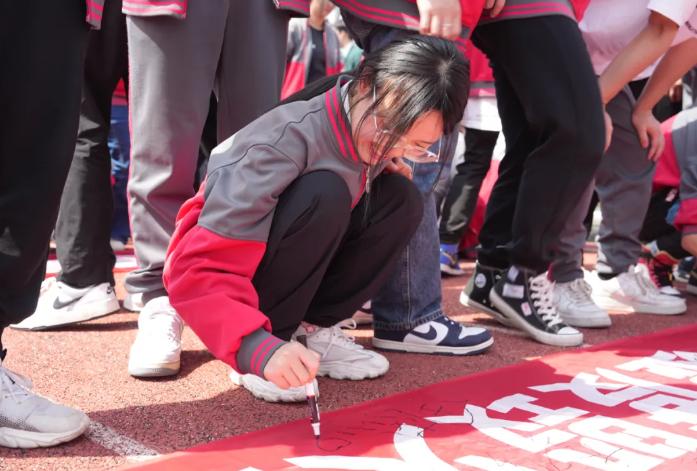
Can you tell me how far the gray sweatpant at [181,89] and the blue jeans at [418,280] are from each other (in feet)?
1.58

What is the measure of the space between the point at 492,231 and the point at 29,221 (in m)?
1.58

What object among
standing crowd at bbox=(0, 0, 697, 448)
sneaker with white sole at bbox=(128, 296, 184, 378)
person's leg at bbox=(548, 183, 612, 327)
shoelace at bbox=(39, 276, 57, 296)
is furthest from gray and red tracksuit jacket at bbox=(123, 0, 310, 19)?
person's leg at bbox=(548, 183, 612, 327)

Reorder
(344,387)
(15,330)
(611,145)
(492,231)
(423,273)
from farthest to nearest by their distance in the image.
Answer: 1. (611,145)
2. (492,231)
3. (15,330)
4. (423,273)
5. (344,387)

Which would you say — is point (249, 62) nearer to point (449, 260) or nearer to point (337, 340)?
point (337, 340)

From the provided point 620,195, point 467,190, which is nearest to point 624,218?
point 620,195

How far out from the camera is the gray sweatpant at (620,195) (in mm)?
2814

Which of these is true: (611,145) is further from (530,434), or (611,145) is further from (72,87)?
(72,87)

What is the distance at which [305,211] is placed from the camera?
160 centimetres

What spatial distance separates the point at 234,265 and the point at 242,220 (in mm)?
87

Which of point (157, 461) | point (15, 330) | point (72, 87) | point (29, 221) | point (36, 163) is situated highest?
point (72, 87)

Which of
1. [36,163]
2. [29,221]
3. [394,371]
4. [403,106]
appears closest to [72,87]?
[36,163]

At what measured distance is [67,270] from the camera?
245 centimetres

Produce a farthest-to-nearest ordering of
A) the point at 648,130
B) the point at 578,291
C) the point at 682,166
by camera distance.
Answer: the point at 682,166 → the point at 648,130 → the point at 578,291

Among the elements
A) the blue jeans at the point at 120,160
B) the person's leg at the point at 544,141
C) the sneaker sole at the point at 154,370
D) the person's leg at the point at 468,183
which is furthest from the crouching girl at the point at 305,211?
the blue jeans at the point at 120,160
